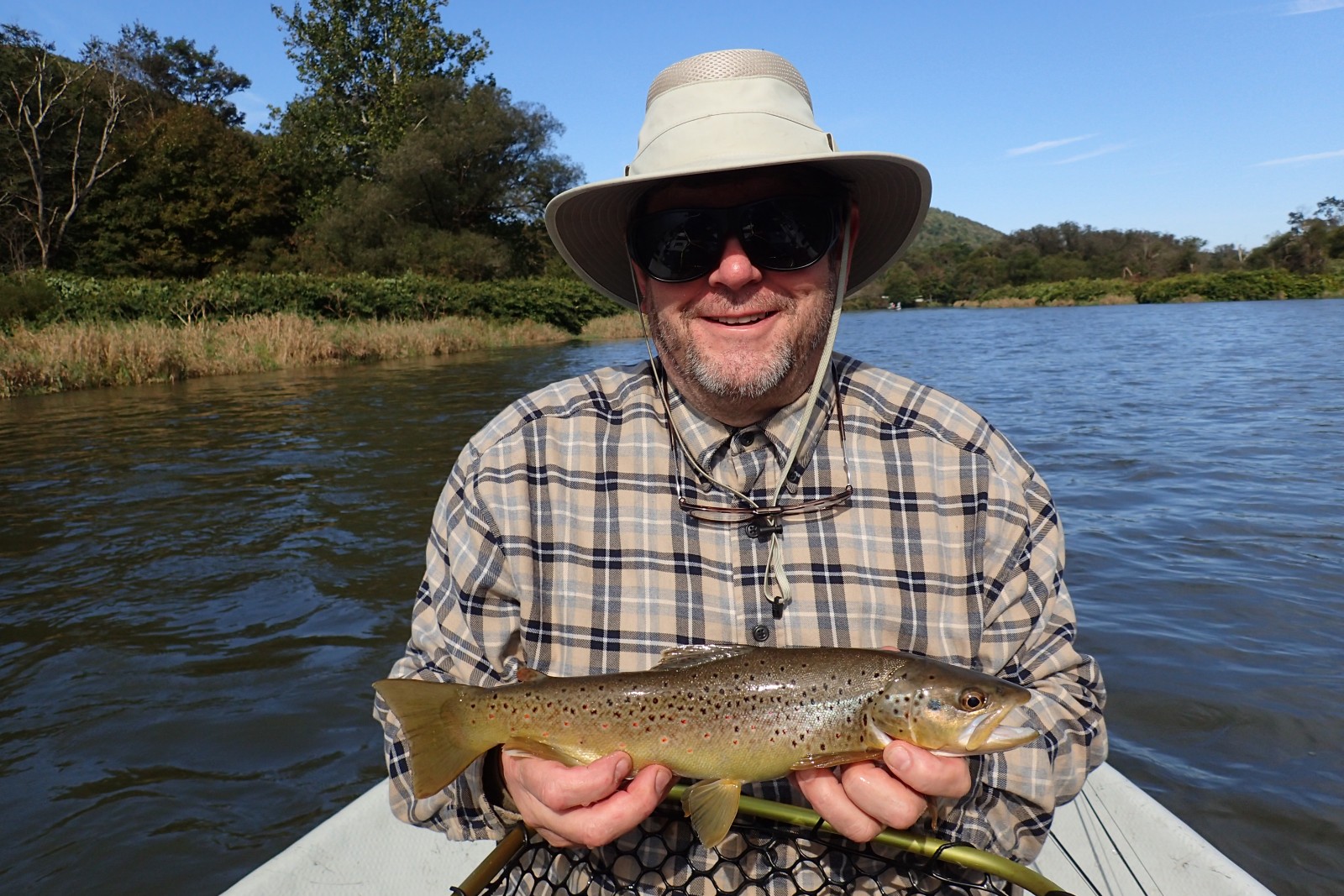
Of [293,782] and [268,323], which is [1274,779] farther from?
[268,323]

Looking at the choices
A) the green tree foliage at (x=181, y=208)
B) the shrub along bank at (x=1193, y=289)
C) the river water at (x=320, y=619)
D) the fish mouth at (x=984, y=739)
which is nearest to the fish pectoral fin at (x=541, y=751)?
the fish mouth at (x=984, y=739)

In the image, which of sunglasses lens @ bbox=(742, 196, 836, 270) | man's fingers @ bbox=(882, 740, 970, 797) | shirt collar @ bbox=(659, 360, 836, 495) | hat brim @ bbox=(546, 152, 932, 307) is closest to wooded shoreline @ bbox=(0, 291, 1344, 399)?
hat brim @ bbox=(546, 152, 932, 307)

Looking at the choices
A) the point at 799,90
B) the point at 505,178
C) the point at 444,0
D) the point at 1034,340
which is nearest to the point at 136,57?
the point at 444,0

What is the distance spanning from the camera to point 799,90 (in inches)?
108

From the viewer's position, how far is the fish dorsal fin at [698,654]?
7.29 ft

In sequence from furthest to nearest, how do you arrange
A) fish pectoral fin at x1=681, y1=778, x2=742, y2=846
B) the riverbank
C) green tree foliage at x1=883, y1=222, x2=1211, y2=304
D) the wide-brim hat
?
green tree foliage at x1=883, y1=222, x2=1211, y2=304 < the riverbank < the wide-brim hat < fish pectoral fin at x1=681, y1=778, x2=742, y2=846

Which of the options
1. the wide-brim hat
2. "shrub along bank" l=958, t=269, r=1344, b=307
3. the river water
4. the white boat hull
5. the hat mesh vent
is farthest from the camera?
"shrub along bank" l=958, t=269, r=1344, b=307

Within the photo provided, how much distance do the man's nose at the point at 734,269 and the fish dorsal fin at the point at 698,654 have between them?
98 cm

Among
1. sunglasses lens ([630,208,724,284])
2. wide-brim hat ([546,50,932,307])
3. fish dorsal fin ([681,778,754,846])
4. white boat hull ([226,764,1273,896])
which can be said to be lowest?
white boat hull ([226,764,1273,896])

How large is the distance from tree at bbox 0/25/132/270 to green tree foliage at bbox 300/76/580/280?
11622mm

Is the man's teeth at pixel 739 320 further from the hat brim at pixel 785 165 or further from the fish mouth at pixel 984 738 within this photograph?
the fish mouth at pixel 984 738

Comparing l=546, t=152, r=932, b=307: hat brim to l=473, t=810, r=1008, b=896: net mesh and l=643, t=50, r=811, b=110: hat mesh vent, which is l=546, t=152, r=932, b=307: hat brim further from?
l=473, t=810, r=1008, b=896: net mesh

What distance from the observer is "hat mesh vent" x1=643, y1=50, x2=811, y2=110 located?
8.66 feet

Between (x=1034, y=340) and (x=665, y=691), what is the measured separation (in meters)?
45.1
